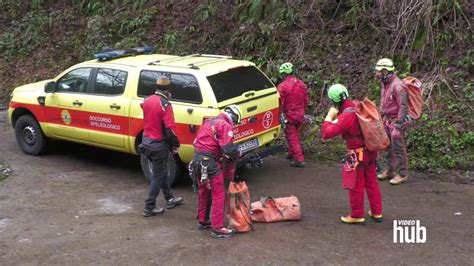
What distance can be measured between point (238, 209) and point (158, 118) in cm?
151

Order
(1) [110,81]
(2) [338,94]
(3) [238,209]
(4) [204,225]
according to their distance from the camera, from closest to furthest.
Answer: (2) [338,94], (3) [238,209], (4) [204,225], (1) [110,81]

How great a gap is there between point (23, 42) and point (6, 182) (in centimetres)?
838

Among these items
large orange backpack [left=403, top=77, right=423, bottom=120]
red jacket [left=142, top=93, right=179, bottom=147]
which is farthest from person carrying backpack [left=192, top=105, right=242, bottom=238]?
large orange backpack [left=403, top=77, right=423, bottom=120]

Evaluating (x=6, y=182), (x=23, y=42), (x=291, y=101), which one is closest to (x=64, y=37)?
(x=23, y=42)

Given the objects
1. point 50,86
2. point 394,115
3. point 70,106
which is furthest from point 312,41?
point 50,86

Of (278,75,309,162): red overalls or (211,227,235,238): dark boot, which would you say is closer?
(211,227,235,238): dark boot

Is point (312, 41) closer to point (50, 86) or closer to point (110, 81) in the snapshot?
point (110, 81)

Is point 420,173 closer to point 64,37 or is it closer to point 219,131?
point 219,131

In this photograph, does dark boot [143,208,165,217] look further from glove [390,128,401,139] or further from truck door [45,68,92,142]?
glove [390,128,401,139]

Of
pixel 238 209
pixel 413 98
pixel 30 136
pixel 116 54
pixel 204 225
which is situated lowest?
pixel 204 225

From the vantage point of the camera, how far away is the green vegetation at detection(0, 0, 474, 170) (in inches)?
373

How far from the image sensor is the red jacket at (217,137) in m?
6.20

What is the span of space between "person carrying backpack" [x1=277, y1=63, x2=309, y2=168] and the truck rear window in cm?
51

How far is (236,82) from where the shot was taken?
8.05m
